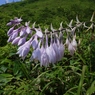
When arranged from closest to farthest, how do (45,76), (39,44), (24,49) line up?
(24,49) < (39,44) < (45,76)

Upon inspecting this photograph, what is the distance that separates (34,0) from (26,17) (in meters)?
6.28

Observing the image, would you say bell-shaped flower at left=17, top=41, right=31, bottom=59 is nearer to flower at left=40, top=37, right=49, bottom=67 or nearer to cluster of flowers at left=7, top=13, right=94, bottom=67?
cluster of flowers at left=7, top=13, right=94, bottom=67

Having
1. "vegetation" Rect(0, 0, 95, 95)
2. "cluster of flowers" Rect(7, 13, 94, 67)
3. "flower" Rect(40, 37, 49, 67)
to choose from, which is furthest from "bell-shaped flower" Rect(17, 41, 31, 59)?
"vegetation" Rect(0, 0, 95, 95)

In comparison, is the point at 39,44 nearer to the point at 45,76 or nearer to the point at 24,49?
the point at 24,49

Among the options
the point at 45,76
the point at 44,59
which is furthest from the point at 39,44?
the point at 45,76

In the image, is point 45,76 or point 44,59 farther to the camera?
point 45,76

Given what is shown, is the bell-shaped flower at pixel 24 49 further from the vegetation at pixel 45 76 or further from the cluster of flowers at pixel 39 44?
the vegetation at pixel 45 76

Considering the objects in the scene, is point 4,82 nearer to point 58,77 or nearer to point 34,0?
point 58,77

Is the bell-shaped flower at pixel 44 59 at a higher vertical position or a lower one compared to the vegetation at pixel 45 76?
higher

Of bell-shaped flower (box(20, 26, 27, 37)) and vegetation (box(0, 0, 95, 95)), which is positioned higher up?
bell-shaped flower (box(20, 26, 27, 37))

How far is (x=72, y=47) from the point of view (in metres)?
2.56

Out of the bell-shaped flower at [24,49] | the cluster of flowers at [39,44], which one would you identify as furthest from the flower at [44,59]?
the bell-shaped flower at [24,49]

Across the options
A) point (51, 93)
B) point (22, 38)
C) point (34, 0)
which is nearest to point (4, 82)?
point (51, 93)

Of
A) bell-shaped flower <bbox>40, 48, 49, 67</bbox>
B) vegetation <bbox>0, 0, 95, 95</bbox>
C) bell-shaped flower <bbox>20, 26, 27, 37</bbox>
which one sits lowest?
vegetation <bbox>0, 0, 95, 95</bbox>
